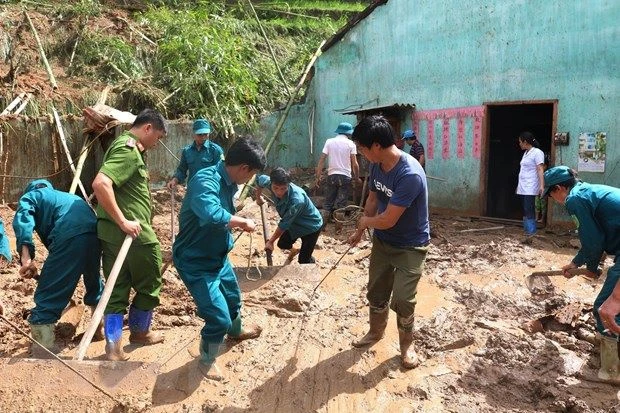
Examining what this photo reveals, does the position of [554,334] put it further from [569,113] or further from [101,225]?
[569,113]

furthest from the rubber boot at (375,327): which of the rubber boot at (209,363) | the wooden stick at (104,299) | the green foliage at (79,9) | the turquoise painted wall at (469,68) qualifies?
the green foliage at (79,9)

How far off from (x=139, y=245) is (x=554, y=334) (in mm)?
3351

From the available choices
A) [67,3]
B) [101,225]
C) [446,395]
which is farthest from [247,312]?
[67,3]

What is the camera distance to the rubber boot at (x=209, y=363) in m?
3.78

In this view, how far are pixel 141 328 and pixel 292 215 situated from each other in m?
2.11

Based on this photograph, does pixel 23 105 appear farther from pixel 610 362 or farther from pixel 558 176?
pixel 610 362

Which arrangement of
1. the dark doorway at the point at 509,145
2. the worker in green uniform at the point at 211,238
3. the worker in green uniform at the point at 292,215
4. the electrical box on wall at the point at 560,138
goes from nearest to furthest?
1. the worker in green uniform at the point at 211,238
2. the worker in green uniform at the point at 292,215
3. the electrical box on wall at the point at 560,138
4. the dark doorway at the point at 509,145

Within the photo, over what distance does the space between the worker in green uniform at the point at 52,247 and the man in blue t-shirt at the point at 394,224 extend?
200cm

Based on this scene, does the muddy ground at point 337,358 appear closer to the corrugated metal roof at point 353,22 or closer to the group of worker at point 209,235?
the group of worker at point 209,235

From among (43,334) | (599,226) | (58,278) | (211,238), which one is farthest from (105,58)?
(599,226)

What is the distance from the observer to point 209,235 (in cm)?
369

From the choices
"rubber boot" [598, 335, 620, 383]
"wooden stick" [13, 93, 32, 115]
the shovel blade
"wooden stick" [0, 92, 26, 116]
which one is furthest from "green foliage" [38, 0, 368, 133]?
"rubber boot" [598, 335, 620, 383]

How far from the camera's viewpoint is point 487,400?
3596mm

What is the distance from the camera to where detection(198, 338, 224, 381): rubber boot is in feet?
12.4
